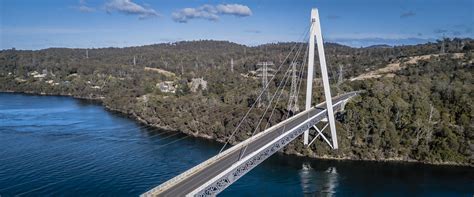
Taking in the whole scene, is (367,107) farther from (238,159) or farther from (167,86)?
(167,86)

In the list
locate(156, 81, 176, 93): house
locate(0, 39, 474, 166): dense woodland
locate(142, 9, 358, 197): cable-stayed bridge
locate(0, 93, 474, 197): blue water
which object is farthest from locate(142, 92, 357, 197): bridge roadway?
locate(156, 81, 176, 93): house

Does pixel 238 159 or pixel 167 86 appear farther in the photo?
pixel 167 86

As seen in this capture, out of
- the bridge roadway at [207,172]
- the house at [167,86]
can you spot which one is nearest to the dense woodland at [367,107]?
the house at [167,86]

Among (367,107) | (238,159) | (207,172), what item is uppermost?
(367,107)

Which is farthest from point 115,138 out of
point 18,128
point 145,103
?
point 145,103

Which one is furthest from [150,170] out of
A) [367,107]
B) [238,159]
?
[367,107]

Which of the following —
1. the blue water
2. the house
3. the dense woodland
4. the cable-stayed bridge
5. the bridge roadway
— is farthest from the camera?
the house

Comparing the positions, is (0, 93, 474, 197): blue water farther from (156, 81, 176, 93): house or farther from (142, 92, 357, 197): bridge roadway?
(156, 81, 176, 93): house

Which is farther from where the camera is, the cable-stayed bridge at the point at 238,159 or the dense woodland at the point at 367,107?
the dense woodland at the point at 367,107

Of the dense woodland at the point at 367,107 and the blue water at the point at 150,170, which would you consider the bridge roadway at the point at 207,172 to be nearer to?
the blue water at the point at 150,170
